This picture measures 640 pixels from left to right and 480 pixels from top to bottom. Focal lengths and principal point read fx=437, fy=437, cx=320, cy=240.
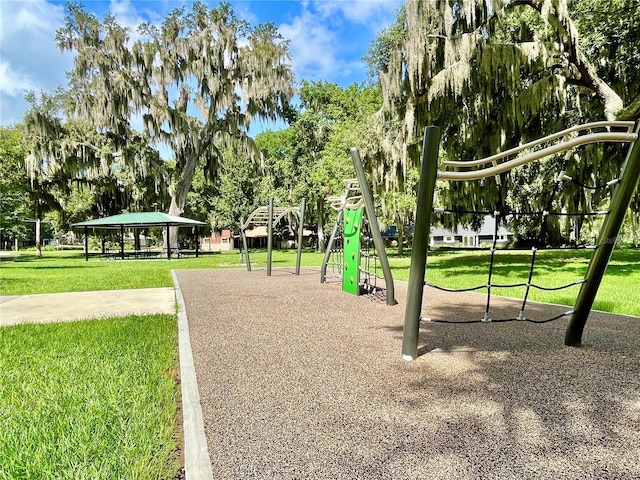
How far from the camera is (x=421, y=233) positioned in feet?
10.6

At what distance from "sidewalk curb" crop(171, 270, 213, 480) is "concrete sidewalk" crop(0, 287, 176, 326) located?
253 centimetres

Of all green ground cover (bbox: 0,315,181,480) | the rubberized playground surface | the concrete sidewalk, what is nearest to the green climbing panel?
the rubberized playground surface

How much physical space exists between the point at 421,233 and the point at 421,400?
1.21 meters

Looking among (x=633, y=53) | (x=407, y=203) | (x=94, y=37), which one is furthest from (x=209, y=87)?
(x=633, y=53)

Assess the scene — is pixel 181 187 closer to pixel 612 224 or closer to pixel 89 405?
pixel 89 405

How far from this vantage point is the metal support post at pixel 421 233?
312 centimetres

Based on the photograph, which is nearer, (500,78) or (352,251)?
(352,251)

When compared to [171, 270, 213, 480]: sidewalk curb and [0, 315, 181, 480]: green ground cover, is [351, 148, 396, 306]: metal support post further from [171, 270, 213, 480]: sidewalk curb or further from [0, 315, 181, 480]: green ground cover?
[171, 270, 213, 480]: sidewalk curb

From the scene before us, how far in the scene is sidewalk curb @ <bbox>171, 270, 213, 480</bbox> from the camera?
70.4 inches

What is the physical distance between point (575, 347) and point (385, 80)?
7311 millimetres

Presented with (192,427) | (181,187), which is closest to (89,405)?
(192,427)

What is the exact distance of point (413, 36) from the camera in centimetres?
866

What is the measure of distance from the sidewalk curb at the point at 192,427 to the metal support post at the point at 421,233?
63.0 inches

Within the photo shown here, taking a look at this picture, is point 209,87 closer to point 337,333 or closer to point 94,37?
point 94,37
